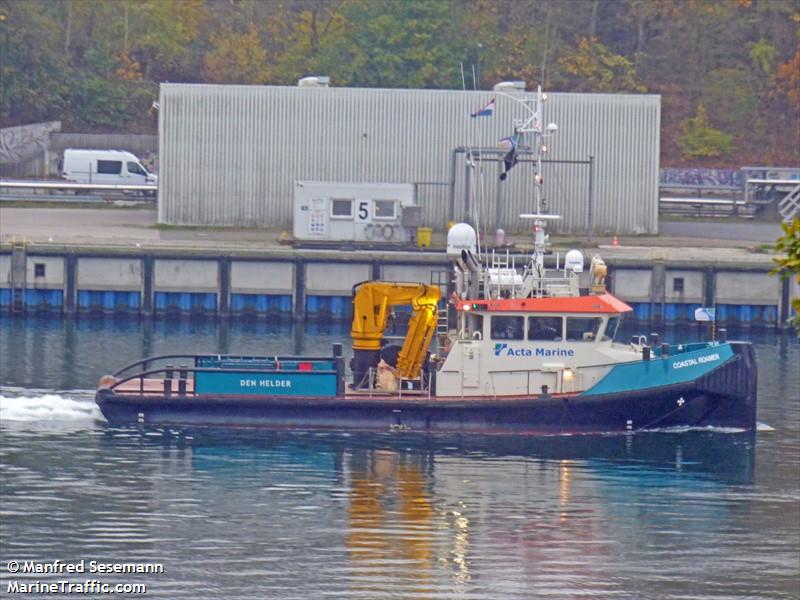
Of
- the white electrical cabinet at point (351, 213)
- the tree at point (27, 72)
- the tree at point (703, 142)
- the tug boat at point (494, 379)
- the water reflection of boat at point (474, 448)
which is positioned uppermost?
the tree at point (27, 72)

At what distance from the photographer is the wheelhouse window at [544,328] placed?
2981cm

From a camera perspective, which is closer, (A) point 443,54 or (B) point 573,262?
(B) point 573,262

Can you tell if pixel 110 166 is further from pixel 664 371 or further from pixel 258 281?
pixel 664 371

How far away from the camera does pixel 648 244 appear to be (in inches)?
2031

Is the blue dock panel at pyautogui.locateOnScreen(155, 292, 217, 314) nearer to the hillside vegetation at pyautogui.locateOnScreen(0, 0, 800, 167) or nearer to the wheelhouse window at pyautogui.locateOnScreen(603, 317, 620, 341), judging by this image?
the wheelhouse window at pyautogui.locateOnScreen(603, 317, 620, 341)

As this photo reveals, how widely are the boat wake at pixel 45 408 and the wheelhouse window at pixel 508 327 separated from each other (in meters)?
8.01

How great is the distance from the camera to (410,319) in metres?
30.5

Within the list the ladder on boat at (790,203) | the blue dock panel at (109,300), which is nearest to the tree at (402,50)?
the ladder on boat at (790,203)

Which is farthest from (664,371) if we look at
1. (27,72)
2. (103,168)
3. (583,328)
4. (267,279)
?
(27,72)

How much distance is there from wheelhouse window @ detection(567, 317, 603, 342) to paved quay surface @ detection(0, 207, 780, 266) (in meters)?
16.0

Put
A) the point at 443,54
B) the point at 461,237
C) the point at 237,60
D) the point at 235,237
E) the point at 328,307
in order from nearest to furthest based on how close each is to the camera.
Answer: the point at 461,237
the point at 328,307
the point at 235,237
the point at 443,54
the point at 237,60

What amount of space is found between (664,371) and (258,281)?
19653 mm

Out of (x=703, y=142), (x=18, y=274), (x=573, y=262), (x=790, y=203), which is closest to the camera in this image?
(x=573, y=262)

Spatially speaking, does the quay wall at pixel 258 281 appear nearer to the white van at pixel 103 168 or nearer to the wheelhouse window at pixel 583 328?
the white van at pixel 103 168
